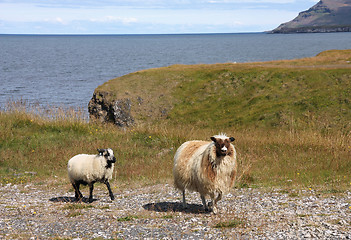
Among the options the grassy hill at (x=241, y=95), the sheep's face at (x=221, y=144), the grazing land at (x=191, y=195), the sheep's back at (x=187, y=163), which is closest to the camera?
the grazing land at (x=191, y=195)

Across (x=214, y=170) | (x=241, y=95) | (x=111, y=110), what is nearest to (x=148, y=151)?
(x=214, y=170)

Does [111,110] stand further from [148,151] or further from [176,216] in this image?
[176,216]

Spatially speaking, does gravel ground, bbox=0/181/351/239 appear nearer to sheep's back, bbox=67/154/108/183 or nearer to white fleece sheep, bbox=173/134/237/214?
white fleece sheep, bbox=173/134/237/214

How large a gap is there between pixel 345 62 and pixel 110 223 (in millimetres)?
50118

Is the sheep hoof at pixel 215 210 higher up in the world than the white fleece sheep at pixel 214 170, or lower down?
lower down

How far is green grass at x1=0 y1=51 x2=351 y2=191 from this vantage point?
18062mm

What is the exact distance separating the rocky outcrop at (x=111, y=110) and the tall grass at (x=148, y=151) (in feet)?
53.0

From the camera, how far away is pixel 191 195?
1493 cm

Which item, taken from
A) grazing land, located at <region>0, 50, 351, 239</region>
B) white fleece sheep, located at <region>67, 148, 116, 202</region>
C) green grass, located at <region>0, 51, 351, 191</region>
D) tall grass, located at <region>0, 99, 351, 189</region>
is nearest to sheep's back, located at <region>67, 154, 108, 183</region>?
white fleece sheep, located at <region>67, 148, 116, 202</region>

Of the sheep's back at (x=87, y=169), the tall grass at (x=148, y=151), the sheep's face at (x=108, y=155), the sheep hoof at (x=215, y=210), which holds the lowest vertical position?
the tall grass at (x=148, y=151)

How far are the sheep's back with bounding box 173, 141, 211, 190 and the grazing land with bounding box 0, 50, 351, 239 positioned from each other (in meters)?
0.91

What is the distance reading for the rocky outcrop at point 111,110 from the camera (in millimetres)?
44675

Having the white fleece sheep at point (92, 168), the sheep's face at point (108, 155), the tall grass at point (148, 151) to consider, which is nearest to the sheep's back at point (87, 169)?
the white fleece sheep at point (92, 168)

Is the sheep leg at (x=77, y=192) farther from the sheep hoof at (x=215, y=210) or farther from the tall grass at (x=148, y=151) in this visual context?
the sheep hoof at (x=215, y=210)
